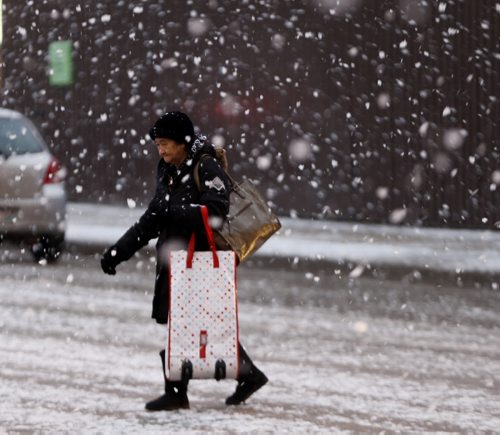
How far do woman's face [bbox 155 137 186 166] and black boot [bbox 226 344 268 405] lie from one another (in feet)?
3.36

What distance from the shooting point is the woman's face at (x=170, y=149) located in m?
6.90

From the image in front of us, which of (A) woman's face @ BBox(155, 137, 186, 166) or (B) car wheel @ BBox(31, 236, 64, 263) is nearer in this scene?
(A) woman's face @ BBox(155, 137, 186, 166)

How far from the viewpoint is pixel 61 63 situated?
87.7 feet

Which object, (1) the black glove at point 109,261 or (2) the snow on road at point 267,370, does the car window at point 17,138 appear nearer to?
(2) the snow on road at point 267,370

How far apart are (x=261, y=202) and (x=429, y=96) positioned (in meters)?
14.9

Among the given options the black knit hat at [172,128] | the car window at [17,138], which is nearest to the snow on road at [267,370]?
the black knit hat at [172,128]

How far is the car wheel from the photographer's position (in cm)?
1487

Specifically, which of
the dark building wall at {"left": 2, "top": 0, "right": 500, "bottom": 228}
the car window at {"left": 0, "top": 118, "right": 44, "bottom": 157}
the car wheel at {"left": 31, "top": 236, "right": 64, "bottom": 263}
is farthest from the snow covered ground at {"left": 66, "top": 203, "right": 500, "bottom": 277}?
the car window at {"left": 0, "top": 118, "right": 44, "bottom": 157}

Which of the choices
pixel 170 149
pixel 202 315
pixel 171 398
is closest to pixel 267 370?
pixel 171 398

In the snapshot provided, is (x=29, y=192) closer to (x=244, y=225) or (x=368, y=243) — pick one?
(x=368, y=243)

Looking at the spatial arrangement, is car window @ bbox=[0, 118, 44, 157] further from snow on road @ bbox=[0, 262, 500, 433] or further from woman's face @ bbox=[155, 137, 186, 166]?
woman's face @ bbox=[155, 137, 186, 166]

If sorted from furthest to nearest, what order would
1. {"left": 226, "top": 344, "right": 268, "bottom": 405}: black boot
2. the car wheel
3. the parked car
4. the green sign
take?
the green sign
the car wheel
the parked car
{"left": 226, "top": 344, "right": 268, "bottom": 405}: black boot

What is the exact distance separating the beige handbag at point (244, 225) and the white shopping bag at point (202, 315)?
103mm

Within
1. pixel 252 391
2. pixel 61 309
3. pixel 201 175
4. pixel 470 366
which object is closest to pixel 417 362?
pixel 470 366
